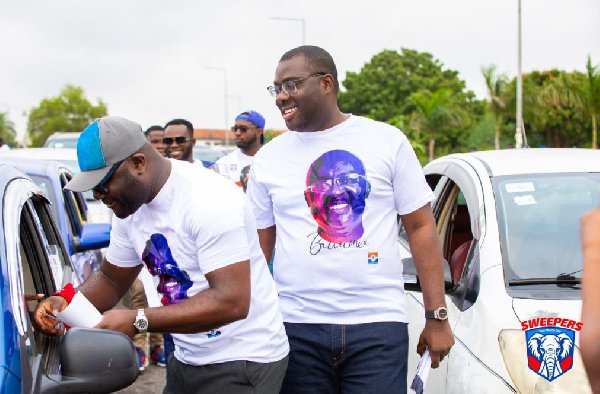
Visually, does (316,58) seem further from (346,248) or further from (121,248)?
(121,248)

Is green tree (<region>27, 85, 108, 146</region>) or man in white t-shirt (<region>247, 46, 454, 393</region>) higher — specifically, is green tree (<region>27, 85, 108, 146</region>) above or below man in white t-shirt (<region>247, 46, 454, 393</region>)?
above

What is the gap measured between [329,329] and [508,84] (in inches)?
1415

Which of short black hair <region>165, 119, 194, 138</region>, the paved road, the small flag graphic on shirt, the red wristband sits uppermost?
short black hair <region>165, 119, 194, 138</region>

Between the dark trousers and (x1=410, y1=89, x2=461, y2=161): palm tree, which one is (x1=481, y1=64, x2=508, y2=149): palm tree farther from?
the dark trousers

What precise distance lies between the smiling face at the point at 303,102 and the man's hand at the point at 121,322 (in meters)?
1.05

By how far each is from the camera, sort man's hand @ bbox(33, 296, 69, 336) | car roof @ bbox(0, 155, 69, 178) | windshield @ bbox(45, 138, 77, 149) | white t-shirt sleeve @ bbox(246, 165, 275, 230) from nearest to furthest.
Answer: man's hand @ bbox(33, 296, 69, 336) < white t-shirt sleeve @ bbox(246, 165, 275, 230) < car roof @ bbox(0, 155, 69, 178) < windshield @ bbox(45, 138, 77, 149)

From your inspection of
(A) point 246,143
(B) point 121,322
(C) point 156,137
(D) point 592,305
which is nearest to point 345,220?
(B) point 121,322

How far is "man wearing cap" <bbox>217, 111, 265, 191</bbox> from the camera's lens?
682cm

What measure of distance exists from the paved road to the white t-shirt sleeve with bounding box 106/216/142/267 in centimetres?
261

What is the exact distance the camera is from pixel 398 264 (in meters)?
2.84

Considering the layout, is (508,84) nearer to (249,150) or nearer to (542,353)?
(249,150)

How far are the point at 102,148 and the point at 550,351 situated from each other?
171 cm

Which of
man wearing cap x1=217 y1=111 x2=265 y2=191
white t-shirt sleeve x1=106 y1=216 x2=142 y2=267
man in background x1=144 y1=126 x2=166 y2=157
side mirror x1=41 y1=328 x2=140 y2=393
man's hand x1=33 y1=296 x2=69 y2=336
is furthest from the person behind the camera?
man in background x1=144 y1=126 x2=166 y2=157

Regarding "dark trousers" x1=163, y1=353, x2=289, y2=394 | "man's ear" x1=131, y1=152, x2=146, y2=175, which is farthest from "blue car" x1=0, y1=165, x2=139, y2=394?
"dark trousers" x1=163, y1=353, x2=289, y2=394
